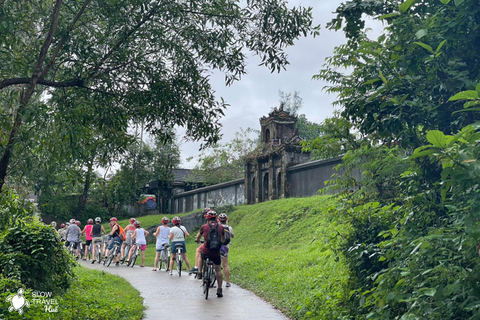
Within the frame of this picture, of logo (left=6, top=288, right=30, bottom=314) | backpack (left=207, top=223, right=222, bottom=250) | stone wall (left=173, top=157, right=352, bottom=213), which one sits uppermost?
stone wall (left=173, top=157, right=352, bottom=213)

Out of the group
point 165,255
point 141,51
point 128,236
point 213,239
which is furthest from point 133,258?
point 141,51

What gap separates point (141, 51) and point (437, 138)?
6185 mm

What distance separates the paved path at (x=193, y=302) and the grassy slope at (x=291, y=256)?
389 mm

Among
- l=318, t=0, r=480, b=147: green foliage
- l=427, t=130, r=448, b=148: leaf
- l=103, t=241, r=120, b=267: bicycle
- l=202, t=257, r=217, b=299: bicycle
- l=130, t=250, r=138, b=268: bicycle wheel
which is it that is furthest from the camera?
l=103, t=241, r=120, b=267: bicycle

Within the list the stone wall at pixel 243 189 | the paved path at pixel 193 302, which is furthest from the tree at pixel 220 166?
the paved path at pixel 193 302

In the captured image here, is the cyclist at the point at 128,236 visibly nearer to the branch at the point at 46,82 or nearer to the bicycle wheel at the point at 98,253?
the bicycle wheel at the point at 98,253

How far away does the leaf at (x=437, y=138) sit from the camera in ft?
11.5

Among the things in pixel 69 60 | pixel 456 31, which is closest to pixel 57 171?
pixel 69 60

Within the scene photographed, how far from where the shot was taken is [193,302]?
11.0m

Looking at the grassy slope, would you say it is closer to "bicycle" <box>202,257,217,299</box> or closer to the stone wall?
"bicycle" <box>202,257,217,299</box>

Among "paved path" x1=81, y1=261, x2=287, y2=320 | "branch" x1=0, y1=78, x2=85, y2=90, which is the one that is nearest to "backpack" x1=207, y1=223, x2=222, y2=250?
"paved path" x1=81, y1=261, x2=287, y2=320

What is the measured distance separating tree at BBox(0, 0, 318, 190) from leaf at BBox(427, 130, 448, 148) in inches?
223

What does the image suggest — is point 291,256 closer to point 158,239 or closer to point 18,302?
point 158,239

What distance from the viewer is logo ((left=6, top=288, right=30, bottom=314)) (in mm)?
6848
